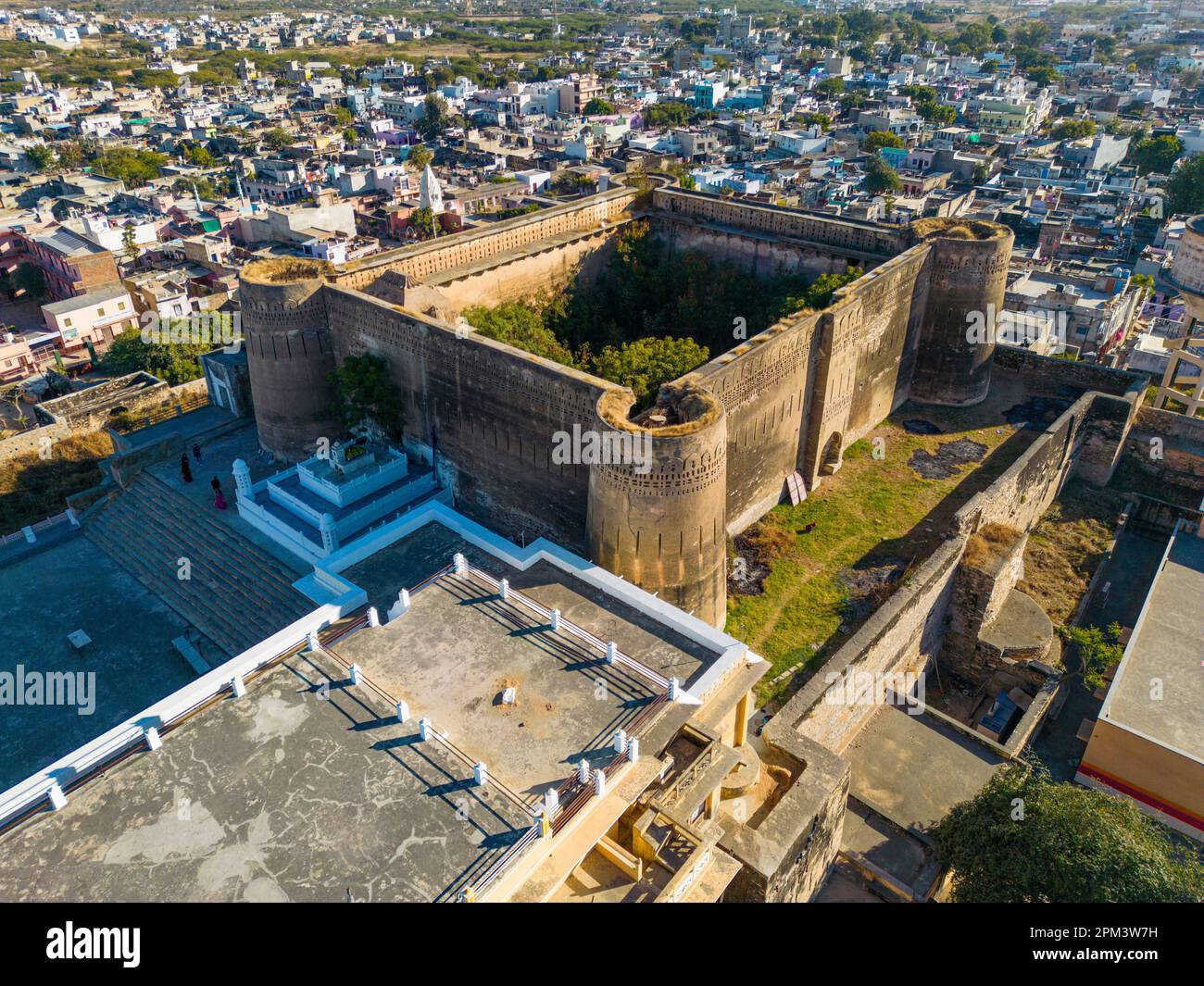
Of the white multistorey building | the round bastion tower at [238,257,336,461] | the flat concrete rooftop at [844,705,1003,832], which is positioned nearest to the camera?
the flat concrete rooftop at [844,705,1003,832]

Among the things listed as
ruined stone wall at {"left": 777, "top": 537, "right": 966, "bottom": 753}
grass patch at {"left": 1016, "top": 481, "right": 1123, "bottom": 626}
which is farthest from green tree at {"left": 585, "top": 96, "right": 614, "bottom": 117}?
ruined stone wall at {"left": 777, "top": 537, "right": 966, "bottom": 753}

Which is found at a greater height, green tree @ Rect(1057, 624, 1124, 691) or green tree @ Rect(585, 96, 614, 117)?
green tree @ Rect(585, 96, 614, 117)

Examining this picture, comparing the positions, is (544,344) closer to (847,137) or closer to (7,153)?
(847,137)

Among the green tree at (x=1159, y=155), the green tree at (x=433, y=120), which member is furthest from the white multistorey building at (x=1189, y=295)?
the green tree at (x=433, y=120)

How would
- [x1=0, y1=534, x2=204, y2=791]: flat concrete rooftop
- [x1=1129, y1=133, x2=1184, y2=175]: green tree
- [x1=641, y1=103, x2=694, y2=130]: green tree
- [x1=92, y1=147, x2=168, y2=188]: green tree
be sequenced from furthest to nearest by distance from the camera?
[x1=641, y1=103, x2=694, y2=130]: green tree, [x1=1129, y1=133, x2=1184, y2=175]: green tree, [x1=92, y1=147, x2=168, y2=188]: green tree, [x1=0, y1=534, x2=204, y2=791]: flat concrete rooftop

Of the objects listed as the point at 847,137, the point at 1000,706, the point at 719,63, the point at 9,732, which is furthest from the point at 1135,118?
the point at 9,732

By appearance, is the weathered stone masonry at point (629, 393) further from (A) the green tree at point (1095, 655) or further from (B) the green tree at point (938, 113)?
(B) the green tree at point (938, 113)

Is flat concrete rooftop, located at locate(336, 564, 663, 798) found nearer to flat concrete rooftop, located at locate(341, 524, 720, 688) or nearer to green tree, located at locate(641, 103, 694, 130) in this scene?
flat concrete rooftop, located at locate(341, 524, 720, 688)
